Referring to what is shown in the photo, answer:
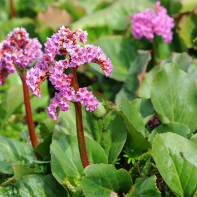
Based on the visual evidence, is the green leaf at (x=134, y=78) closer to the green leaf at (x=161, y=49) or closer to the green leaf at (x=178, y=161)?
the green leaf at (x=161, y=49)

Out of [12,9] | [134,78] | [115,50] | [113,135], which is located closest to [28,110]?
[113,135]

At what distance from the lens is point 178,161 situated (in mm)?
1487

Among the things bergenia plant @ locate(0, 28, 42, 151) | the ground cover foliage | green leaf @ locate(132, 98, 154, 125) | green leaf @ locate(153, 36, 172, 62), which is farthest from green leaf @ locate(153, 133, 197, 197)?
green leaf @ locate(153, 36, 172, 62)

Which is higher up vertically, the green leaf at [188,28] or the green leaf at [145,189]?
the green leaf at [188,28]

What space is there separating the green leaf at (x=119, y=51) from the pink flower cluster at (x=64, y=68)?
1519 mm

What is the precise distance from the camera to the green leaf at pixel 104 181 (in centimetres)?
142

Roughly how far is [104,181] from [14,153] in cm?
72

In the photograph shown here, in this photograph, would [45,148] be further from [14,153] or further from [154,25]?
[154,25]

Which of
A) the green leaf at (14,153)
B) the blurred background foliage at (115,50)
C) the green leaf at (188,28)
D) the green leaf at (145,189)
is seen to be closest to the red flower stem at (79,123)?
the green leaf at (145,189)

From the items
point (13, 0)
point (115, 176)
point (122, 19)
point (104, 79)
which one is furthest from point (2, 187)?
point (13, 0)

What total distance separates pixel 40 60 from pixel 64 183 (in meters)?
0.60

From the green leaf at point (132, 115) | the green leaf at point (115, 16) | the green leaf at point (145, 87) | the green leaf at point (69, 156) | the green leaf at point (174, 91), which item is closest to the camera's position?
the green leaf at point (69, 156)

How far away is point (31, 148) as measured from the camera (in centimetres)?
204

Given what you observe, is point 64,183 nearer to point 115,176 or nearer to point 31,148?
point 115,176
